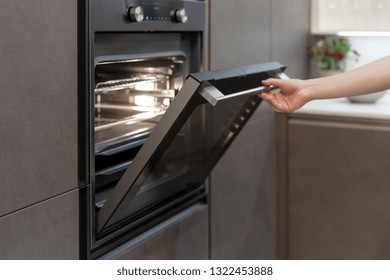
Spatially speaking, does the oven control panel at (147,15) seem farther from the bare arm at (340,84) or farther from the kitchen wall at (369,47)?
the kitchen wall at (369,47)

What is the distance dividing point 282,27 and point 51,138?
1.51 meters

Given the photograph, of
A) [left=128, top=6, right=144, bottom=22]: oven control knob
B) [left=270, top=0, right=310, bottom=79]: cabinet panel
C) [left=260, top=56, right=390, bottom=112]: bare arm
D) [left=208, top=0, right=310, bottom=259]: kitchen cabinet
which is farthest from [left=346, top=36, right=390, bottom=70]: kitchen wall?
[left=128, top=6, right=144, bottom=22]: oven control knob

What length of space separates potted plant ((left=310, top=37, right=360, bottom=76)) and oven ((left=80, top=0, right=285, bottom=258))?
1.23 metres

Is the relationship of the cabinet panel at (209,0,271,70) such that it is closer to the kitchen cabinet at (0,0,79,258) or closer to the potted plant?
the potted plant

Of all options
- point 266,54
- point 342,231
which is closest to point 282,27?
point 266,54

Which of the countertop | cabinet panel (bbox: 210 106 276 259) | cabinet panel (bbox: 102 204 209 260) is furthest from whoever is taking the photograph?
the countertop

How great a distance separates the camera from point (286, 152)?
8.50ft

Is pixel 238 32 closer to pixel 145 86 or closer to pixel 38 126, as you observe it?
pixel 145 86

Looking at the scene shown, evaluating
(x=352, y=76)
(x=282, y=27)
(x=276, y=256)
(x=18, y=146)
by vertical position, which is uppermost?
(x=282, y=27)

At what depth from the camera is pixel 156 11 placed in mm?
1590

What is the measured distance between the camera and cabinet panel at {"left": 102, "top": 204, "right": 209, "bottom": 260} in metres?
1.65

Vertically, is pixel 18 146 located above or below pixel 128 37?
below
